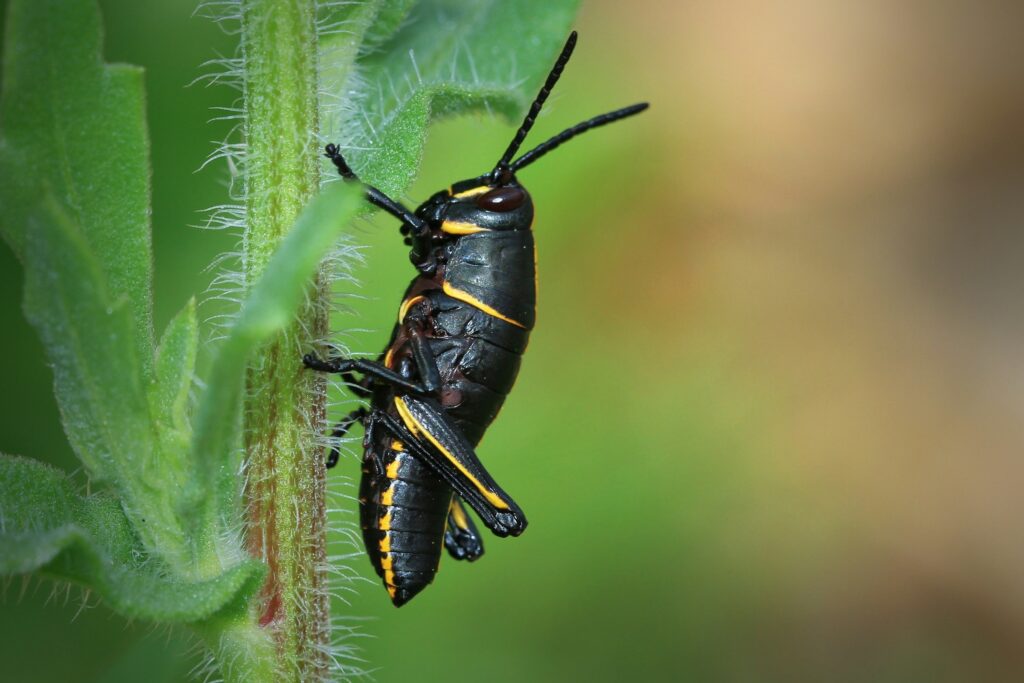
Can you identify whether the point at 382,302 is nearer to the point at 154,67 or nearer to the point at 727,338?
the point at 154,67

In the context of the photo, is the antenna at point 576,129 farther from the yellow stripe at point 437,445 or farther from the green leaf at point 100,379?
the green leaf at point 100,379

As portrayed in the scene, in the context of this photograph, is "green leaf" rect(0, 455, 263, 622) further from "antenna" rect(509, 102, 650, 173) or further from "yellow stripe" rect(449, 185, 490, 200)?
"antenna" rect(509, 102, 650, 173)

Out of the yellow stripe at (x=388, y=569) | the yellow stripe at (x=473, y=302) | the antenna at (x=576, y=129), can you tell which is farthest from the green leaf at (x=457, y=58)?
the yellow stripe at (x=388, y=569)

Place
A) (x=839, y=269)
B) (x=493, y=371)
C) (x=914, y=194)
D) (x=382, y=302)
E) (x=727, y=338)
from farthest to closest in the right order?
(x=914, y=194)
(x=839, y=269)
(x=727, y=338)
(x=382, y=302)
(x=493, y=371)

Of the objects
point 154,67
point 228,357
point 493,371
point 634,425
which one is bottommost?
point 634,425

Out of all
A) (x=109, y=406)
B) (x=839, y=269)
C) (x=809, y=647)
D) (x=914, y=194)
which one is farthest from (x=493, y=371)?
(x=914, y=194)

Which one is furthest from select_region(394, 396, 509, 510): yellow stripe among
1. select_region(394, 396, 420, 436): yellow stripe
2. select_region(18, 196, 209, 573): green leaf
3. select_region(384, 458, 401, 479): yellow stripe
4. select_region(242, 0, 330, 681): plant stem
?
select_region(18, 196, 209, 573): green leaf
